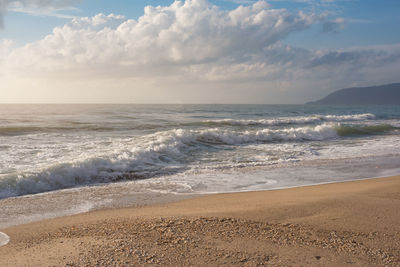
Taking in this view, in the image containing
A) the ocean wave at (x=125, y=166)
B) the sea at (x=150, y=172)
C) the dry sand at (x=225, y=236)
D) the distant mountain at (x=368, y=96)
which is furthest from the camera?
the distant mountain at (x=368, y=96)

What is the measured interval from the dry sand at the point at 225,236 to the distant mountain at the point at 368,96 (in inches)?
7513

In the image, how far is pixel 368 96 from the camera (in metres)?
183

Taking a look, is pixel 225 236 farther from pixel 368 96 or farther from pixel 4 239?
pixel 368 96

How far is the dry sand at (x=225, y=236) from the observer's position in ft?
10.1

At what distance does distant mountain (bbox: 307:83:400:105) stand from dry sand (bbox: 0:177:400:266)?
190839 mm

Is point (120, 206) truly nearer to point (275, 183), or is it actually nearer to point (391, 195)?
point (275, 183)

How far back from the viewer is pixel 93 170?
28.3 feet

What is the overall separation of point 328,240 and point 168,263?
194 cm

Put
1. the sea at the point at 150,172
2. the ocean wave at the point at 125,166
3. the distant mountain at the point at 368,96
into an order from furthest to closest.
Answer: the distant mountain at the point at 368,96 → the ocean wave at the point at 125,166 → the sea at the point at 150,172

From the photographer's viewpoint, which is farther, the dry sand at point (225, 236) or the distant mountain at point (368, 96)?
the distant mountain at point (368, 96)

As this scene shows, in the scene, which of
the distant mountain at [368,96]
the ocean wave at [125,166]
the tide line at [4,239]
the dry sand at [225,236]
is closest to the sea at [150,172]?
the ocean wave at [125,166]

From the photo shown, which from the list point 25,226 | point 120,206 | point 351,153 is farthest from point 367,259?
point 351,153

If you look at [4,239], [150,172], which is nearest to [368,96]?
[150,172]

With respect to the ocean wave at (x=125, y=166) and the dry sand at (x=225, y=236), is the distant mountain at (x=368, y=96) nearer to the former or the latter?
the ocean wave at (x=125, y=166)
